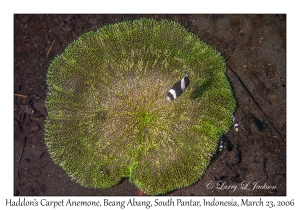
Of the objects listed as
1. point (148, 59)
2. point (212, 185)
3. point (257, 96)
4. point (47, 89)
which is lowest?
point (212, 185)

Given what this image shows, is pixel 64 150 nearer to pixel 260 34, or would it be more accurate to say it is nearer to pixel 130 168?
pixel 130 168

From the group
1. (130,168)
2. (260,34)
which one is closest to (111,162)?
(130,168)

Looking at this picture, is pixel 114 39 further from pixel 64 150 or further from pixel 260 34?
pixel 260 34

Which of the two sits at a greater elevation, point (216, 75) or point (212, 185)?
point (216, 75)

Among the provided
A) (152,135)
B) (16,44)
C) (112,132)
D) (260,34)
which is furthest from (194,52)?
(16,44)

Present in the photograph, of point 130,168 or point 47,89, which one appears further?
point 47,89

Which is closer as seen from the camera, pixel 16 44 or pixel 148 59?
pixel 148 59
